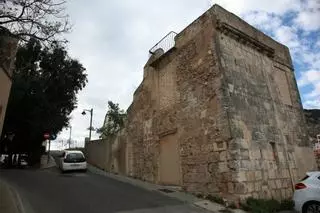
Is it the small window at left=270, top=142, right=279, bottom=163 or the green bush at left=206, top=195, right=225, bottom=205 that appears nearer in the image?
the green bush at left=206, top=195, right=225, bottom=205

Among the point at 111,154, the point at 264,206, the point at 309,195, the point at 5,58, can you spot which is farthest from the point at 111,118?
the point at 309,195

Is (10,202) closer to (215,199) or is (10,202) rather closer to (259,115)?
(215,199)

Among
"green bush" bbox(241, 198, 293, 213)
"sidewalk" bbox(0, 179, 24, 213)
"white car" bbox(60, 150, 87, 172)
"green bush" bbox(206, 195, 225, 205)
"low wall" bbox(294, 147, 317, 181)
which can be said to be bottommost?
"green bush" bbox(241, 198, 293, 213)

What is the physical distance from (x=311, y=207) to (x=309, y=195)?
292 mm

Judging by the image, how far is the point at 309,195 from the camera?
7.36 metres

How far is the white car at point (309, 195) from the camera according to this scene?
724 centimetres

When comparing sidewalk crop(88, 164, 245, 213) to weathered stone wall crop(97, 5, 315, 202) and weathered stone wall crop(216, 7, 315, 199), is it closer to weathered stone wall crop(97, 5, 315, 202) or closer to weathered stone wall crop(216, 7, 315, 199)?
weathered stone wall crop(97, 5, 315, 202)

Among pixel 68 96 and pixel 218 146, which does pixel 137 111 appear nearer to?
pixel 218 146

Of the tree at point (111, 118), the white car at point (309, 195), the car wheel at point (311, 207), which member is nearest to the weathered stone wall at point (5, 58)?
the white car at point (309, 195)

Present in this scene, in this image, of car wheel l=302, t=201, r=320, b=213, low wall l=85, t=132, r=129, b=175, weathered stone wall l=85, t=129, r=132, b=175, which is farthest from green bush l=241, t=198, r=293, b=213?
low wall l=85, t=132, r=129, b=175

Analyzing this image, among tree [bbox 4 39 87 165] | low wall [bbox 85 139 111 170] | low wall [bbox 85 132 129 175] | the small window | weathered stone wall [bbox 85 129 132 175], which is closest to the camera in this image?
the small window

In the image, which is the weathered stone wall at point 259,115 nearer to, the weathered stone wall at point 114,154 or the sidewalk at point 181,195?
the sidewalk at point 181,195

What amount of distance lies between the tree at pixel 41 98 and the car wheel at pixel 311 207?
16464 mm

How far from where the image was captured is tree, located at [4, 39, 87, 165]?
20.3 m
